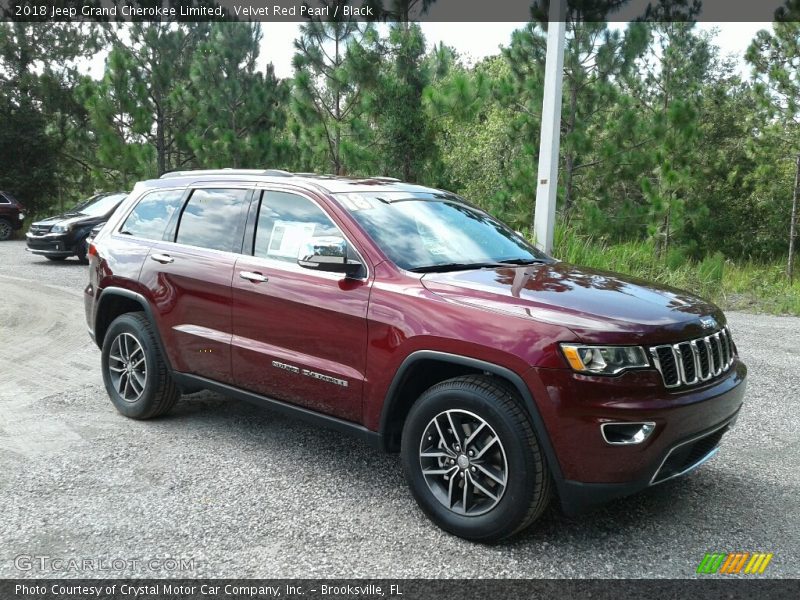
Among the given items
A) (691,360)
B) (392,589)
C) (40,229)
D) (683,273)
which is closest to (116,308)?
(392,589)

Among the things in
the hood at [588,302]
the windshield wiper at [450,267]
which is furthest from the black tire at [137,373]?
the hood at [588,302]

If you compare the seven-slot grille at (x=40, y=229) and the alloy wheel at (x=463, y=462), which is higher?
the alloy wheel at (x=463, y=462)

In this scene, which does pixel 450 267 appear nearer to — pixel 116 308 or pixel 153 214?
pixel 153 214

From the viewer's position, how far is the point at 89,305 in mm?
5523

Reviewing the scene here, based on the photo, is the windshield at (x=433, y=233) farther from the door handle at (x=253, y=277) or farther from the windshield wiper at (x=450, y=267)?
the door handle at (x=253, y=277)

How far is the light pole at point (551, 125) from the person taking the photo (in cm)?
984

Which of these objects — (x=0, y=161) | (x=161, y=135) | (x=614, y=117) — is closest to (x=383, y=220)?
(x=614, y=117)

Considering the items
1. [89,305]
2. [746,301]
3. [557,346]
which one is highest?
[557,346]

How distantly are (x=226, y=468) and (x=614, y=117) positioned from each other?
13387 mm

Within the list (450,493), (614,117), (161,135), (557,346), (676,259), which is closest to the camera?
(557,346)

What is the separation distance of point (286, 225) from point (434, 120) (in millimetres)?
12238

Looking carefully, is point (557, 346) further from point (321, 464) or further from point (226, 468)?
point (226, 468)

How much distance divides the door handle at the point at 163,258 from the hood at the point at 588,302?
2082 millimetres

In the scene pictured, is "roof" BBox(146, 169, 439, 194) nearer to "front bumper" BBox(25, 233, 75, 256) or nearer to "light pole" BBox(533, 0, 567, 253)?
"light pole" BBox(533, 0, 567, 253)
